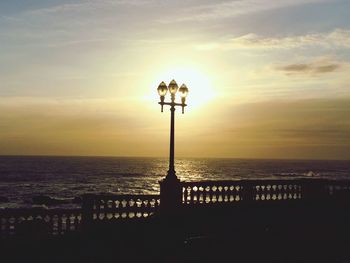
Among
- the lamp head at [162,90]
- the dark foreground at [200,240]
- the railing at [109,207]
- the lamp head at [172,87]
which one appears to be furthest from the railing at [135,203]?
the lamp head at [172,87]

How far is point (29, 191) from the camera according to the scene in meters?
97.1

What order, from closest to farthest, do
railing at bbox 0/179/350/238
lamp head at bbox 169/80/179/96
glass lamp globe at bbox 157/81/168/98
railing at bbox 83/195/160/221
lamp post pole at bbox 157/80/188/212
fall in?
railing at bbox 0/179/350/238, railing at bbox 83/195/160/221, lamp post pole at bbox 157/80/188/212, glass lamp globe at bbox 157/81/168/98, lamp head at bbox 169/80/179/96

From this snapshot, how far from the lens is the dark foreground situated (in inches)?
554

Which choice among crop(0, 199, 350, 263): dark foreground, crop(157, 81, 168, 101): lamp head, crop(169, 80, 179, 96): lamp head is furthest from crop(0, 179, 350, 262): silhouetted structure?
crop(169, 80, 179, 96): lamp head

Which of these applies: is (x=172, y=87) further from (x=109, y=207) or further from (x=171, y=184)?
(x=109, y=207)

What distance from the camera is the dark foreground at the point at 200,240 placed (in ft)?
46.2

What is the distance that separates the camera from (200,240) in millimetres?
13320

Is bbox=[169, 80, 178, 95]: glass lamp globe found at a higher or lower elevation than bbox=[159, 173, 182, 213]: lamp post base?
higher

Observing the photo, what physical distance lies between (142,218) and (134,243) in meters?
2.74

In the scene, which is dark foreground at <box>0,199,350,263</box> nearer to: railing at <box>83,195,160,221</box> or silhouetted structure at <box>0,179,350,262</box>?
silhouetted structure at <box>0,179,350,262</box>

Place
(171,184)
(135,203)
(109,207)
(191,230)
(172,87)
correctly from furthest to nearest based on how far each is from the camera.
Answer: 1. (172,87)
2. (171,184)
3. (135,203)
4. (191,230)
5. (109,207)

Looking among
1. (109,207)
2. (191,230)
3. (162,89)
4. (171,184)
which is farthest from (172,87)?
(191,230)

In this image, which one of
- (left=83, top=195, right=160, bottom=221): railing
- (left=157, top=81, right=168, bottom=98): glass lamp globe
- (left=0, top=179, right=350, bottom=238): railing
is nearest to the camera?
(left=0, top=179, right=350, bottom=238): railing

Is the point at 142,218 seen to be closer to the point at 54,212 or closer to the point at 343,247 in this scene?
the point at 54,212
